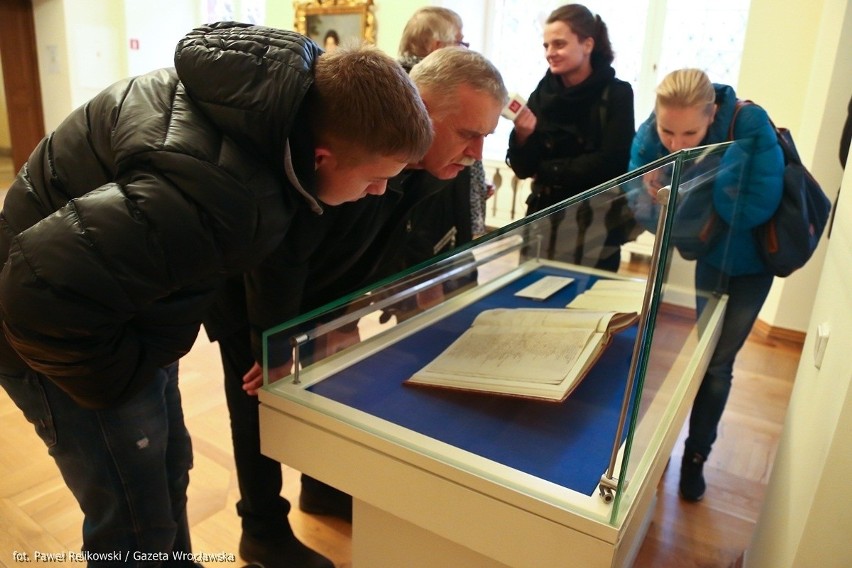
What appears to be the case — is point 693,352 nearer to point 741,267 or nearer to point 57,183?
point 741,267

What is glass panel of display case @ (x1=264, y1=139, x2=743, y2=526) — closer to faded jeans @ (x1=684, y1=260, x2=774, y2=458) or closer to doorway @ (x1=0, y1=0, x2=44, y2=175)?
faded jeans @ (x1=684, y1=260, x2=774, y2=458)

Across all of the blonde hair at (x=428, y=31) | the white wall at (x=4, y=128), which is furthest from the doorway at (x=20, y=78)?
the blonde hair at (x=428, y=31)

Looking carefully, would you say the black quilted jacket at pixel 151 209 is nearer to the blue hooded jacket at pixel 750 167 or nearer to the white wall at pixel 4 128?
the blue hooded jacket at pixel 750 167

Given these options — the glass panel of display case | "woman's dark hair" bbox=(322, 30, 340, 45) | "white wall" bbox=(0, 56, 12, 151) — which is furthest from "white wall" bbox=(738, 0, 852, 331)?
"white wall" bbox=(0, 56, 12, 151)

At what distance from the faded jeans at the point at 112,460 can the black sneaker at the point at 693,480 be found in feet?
5.23

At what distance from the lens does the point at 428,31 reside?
1850mm

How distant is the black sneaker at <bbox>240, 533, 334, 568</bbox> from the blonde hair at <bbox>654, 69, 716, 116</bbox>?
1.50m

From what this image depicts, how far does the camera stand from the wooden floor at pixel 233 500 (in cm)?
175

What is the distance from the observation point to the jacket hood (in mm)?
833

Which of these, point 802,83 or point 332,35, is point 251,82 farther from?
point 332,35

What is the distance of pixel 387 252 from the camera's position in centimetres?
146

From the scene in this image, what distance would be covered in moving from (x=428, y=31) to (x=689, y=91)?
75 cm

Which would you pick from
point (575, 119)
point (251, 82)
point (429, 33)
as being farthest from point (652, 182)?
point (575, 119)

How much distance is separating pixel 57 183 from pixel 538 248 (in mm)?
1239
